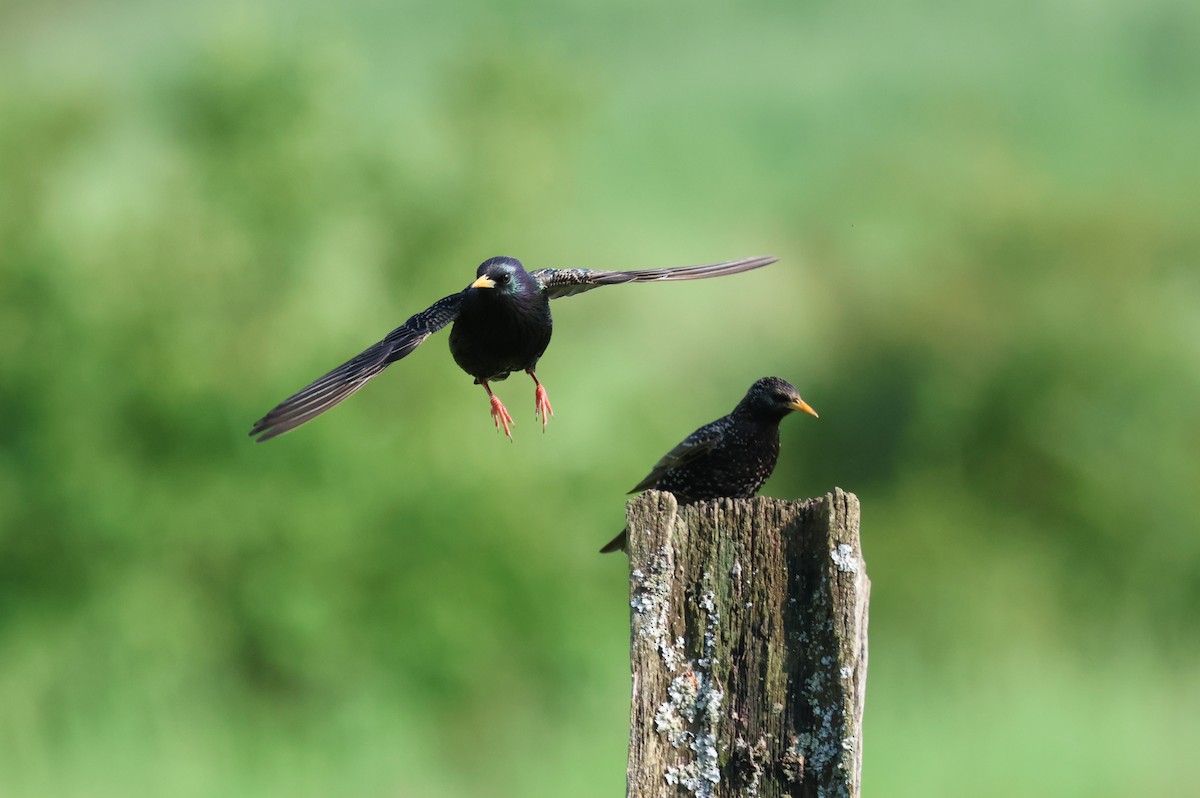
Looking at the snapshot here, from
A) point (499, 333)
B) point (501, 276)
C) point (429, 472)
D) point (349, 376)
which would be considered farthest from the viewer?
point (429, 472)

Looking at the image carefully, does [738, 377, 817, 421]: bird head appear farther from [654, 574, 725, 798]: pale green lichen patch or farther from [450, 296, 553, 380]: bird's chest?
[654, 574, 725, 798]: pale green lichen patch

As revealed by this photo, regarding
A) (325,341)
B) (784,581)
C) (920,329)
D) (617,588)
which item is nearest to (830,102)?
(920,329)

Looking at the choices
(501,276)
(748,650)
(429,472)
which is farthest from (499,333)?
(429,472)

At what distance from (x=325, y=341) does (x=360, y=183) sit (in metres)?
2.35

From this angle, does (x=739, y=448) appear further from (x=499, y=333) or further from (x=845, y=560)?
(x=845, y=560)

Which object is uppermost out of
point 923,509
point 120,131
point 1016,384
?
point 120,131

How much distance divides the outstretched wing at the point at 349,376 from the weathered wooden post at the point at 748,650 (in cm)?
161

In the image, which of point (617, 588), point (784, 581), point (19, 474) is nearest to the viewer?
point (784, 581)

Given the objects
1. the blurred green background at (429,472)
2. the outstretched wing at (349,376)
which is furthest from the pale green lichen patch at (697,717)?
the blurred green background at (429,472)

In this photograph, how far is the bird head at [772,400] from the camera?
21.9 ft

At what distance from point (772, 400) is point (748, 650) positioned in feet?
10.0

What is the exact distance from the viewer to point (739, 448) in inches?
263

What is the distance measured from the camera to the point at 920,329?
24250mm

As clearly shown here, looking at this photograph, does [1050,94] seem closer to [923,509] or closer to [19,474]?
[923,509]
